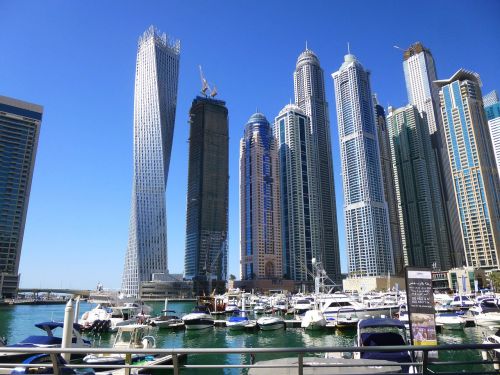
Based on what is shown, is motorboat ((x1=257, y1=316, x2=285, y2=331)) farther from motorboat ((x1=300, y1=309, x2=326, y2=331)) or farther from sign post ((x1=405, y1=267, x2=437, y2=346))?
sign post ((x1=405, y1=267, x2=437, y2=346))

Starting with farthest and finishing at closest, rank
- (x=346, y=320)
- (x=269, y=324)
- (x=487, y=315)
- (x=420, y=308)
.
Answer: (x=269, y=324) < (x=346, y=320) < (x=487, y=315) < (x=420, y=308)

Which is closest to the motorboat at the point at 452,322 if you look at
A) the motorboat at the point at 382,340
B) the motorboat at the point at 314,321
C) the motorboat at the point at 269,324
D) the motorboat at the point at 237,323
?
the motorboat at the point at 314,321

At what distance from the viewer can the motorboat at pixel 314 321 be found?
5378 centimetres

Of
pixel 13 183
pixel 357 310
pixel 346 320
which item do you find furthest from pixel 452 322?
pixel 13 183

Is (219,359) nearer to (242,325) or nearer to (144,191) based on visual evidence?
(242,325)

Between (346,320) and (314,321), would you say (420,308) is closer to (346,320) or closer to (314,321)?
(346,320)

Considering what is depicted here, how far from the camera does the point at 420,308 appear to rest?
1766cm

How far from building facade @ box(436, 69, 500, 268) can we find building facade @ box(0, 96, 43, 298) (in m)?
218

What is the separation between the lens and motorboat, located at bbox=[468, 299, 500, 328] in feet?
164

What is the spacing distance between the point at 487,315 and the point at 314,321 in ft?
78.5

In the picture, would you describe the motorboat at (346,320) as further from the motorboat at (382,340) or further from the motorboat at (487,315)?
the motorboat at (382,340)

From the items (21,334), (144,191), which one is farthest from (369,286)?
(21,334)

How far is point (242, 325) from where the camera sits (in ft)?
184

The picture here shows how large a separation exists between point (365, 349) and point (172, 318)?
207 ft
